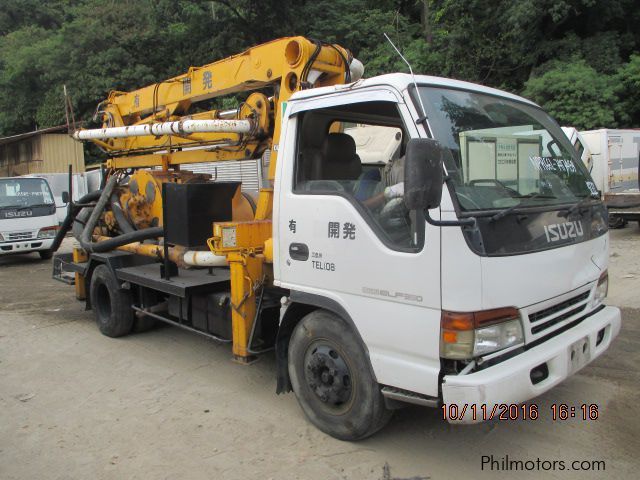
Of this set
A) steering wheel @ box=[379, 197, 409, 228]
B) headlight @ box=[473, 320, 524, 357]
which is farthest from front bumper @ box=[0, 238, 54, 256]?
headlight @ box=[473, 320, 524, 357]

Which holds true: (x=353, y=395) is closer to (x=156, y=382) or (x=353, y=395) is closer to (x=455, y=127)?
(x=455, y=127)

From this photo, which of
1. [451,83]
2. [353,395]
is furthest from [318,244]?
[451,83]

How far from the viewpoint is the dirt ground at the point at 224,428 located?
3.29 meters

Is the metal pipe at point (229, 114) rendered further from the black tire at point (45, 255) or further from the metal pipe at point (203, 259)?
the black tire at point (45, 255)

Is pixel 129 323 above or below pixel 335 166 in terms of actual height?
below

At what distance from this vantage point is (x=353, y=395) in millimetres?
3367

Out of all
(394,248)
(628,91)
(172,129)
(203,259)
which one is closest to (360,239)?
(394,248)

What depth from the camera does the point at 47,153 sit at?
950 inches

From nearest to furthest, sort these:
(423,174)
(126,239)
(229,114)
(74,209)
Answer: (423,174) → (229,114) → (126,239) → (74,209)

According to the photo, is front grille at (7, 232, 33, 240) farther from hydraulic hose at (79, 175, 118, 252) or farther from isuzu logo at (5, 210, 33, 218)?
hydraulic hose at (79, 175, 118, 252)

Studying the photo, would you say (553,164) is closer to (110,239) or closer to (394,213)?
(394,213)

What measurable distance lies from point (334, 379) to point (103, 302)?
12.9ft

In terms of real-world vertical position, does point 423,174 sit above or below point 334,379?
above

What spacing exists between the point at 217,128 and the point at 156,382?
2.34m
